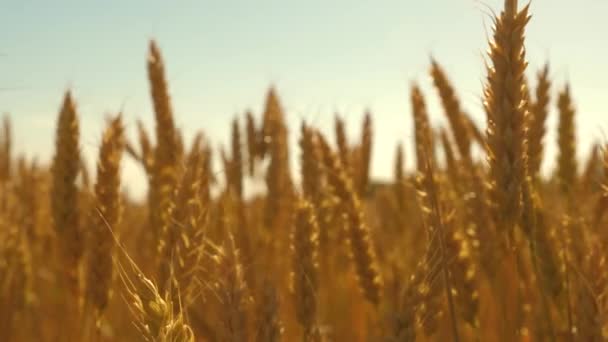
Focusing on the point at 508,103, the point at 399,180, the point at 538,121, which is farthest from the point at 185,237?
the point at 399,180

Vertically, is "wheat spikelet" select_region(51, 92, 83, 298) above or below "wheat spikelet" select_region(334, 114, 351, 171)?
below

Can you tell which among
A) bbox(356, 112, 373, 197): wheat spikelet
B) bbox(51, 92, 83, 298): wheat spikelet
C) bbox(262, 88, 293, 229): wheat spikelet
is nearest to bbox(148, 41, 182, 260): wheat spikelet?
bbox(51, 92, 83, 298): wheat spikelet

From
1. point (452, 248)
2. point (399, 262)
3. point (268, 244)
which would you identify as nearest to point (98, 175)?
point (452, 248)

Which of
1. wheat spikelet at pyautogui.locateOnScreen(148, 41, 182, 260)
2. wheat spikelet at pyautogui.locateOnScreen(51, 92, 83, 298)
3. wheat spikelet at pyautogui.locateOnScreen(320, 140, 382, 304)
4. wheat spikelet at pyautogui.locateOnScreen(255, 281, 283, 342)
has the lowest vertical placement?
wheat spikelet at pyautogui.locateOnScreen(255, 281, 283, 342)

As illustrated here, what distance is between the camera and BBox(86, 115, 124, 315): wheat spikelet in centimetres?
158

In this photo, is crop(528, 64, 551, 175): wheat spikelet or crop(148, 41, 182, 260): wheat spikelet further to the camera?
crop(148, 41, 182, 260): wheat spikelet

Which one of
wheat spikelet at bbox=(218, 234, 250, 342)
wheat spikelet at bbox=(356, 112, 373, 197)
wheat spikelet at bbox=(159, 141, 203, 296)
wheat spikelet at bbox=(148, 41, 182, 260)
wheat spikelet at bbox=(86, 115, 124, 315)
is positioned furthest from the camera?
wheat spikelet at bbox=(356, 112, 373, 197)

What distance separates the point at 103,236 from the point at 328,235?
3.63 feet

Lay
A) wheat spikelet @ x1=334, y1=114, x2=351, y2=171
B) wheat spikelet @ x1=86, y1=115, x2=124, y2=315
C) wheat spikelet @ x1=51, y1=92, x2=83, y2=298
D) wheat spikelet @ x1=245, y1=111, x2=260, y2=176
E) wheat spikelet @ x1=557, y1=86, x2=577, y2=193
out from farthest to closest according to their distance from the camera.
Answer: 1. wheat spikelet @ x1=245, y1=111, x2=260, y2=176
2. wheat spikelet @ x1=334, y1=114, x2=351, y2=171
3. wheat spikelet @ x1=557, y1=86, x2=577, y2=193
4. wheat spikelet @ x1=51, y1=92, x2=83, y2=298
5. wheat spikelet @ x1=86, y1=115, x2=124, y2=315

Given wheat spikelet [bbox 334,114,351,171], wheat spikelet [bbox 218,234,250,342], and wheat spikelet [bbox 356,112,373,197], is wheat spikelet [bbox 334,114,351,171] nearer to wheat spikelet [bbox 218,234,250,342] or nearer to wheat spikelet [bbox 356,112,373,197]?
wheat spikelet [bbox 356,112,373,197]

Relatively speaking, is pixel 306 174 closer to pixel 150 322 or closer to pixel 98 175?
pixel 98 175

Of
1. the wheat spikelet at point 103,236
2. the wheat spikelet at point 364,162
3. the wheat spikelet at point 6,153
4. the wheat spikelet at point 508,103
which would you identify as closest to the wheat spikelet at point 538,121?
the wheat spikelet at point 508,103

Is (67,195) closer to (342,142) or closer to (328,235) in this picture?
(328,235)

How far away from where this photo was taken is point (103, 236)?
1.61 metres
